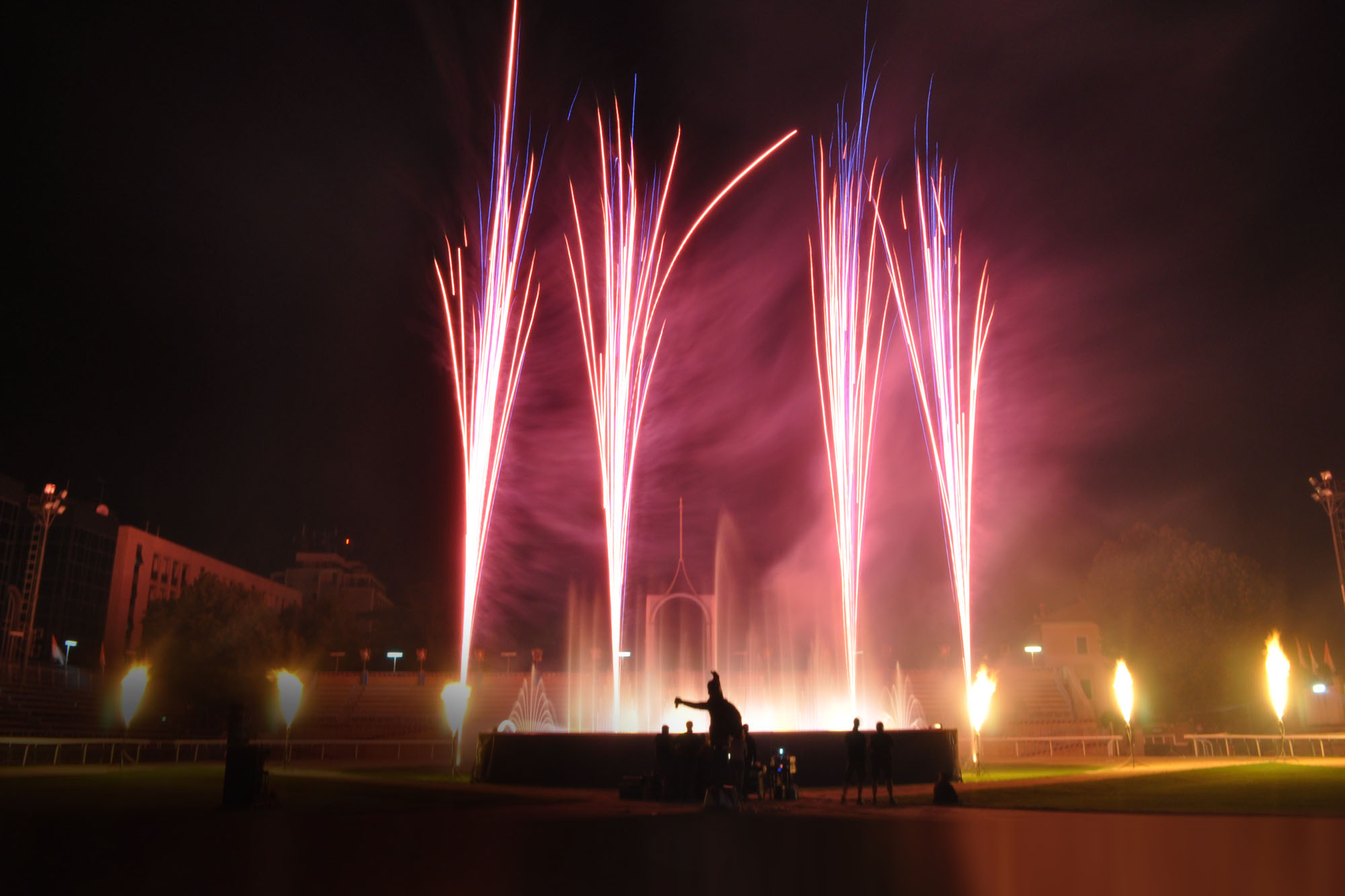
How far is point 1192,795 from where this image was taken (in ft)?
41.6

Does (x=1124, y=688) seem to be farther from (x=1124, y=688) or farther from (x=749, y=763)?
(x=749, y=763)

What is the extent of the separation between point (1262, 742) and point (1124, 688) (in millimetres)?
16245

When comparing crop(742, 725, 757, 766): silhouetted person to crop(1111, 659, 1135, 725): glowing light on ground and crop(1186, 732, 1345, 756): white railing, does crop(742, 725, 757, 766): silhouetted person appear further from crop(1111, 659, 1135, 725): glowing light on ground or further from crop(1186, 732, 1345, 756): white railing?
crop(1111, 659, 1135, 725): glowing light on ground

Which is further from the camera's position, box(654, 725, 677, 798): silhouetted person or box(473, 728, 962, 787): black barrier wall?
box(473, 728, 962, 787): black barrier wall

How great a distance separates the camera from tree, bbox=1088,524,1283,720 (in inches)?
1581

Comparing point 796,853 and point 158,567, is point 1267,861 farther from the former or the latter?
point 158,567

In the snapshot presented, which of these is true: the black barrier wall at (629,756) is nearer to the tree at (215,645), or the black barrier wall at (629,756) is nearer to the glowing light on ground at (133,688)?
the glowing light on ground at (133,688)

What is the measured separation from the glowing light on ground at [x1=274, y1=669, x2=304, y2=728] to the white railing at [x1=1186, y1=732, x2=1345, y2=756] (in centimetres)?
2980

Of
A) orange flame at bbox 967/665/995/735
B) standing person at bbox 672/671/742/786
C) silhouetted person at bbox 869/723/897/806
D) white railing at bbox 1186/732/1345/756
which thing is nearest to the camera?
standing person at bbox 672/671/742/786

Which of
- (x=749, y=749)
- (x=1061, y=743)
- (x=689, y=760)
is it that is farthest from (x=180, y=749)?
(x=1061, y=743)

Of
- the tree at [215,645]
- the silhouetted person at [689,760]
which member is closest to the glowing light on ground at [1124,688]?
the silhouetted person at [689,760]

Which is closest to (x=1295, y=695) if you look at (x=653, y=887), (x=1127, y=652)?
(x=1127, y=652)

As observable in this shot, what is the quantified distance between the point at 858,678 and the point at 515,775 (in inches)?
1071

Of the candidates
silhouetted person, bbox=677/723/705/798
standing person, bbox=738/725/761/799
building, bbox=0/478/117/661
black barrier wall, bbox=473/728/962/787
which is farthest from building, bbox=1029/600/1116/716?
building, bbox=0/478/117/661
